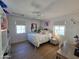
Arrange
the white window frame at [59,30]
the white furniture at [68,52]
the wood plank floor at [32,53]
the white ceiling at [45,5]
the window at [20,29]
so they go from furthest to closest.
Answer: the window at [20,29] < the white window frame at [59,30] < the wood plank floor at [32,53] < the white ceiling at [45,5] < the white furniture at [68,52]

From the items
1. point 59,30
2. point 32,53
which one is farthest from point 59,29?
point 32,53

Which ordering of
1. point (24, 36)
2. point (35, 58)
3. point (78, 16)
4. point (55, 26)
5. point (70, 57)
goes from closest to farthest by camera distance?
point (70, 57) < point (35, 58) < point (78, 16) < point (55, 26) < point (24, 36)

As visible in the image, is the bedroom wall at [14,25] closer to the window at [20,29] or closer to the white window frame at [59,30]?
the window at [20,29]

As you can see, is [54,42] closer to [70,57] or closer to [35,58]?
[35,58]

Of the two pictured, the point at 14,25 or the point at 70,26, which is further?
the point at 14,25

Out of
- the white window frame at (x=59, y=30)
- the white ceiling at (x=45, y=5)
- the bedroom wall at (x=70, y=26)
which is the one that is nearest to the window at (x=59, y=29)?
the white window frame at (x=59, y=30)

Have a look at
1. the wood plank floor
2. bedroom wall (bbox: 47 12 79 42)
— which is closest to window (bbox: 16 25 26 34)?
the wood plank floor

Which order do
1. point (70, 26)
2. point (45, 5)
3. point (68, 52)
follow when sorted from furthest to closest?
point (70, 26)
point (45, 5)
point (68, 52)

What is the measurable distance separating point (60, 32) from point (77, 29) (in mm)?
1524

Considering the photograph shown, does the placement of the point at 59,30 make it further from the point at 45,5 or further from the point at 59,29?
the point at 45,5

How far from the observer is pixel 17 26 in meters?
5.07

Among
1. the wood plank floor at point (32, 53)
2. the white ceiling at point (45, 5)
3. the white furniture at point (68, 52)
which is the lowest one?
the wood plank floor at point (32, 53)

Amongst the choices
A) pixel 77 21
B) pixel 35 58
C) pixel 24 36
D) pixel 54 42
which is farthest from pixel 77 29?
pixel 24 36

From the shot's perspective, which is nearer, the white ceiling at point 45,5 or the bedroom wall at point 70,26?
the white ceiling at point 45,5
